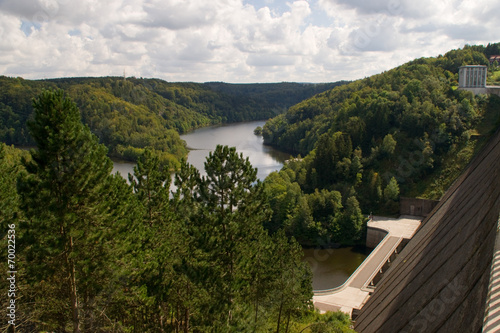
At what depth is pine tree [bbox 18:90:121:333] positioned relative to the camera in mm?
10609

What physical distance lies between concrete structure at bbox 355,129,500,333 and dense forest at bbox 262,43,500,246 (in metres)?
29.2

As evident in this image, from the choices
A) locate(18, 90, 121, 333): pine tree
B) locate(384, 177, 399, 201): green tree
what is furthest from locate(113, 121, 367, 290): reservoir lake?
locate(18, 90, 121, 333): pine tree

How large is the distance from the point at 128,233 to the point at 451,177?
150 ft

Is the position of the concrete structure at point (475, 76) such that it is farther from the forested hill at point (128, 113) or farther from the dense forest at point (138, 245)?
the dense forest at point (138, 245)

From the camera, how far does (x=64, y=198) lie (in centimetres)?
1123

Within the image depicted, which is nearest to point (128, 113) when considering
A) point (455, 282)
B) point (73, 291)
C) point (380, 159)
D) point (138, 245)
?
point (380, 159)

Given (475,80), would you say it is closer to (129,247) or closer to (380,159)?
(380,159)

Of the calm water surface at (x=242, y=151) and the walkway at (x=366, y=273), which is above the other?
the calm water surface at (x=242, y=151)

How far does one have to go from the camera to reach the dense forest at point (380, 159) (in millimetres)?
45906

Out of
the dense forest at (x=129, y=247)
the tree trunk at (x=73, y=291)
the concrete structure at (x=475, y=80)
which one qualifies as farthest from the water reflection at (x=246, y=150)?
the tree trunk at (x=73, y=291)

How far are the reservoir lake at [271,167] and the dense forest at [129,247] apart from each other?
1366 cm

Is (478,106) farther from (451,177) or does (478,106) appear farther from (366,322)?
(366,322)

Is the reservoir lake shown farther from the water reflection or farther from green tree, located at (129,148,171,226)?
green tree, located at (129,148,171,226)

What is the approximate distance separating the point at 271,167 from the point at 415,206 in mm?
32960
